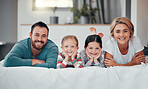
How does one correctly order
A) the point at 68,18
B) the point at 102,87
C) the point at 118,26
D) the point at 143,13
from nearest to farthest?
the point at 102,87 → the point at 118,26 → the point at 143,13 → the point at 68,18

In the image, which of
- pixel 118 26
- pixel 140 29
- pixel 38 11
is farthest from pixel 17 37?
pixel 118 26

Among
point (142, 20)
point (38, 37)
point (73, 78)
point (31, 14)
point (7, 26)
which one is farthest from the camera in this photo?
point (31, 14)

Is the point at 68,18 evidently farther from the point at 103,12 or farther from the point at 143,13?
the point at 143,13

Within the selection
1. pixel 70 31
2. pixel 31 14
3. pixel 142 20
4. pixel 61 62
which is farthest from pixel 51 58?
pixel 31 14

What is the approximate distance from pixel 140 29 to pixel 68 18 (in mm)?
1412

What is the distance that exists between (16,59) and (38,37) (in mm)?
219

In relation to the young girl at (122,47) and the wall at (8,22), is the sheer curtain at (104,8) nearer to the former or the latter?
the wall at (8,22)

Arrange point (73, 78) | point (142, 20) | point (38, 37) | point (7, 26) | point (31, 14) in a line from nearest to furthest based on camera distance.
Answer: point (73, 78), point (38, 37), point (142, 20), point (7, 26), point (31, 14)

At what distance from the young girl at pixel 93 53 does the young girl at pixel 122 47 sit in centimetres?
5

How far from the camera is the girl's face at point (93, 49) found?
53.9 inches

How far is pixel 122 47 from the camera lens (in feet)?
4.66

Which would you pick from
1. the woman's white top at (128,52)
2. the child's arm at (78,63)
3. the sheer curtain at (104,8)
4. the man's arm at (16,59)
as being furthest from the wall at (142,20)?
the man's arm at (16,59)

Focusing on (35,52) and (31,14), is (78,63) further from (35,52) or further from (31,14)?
(31,14)

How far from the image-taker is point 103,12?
12.4 ft
